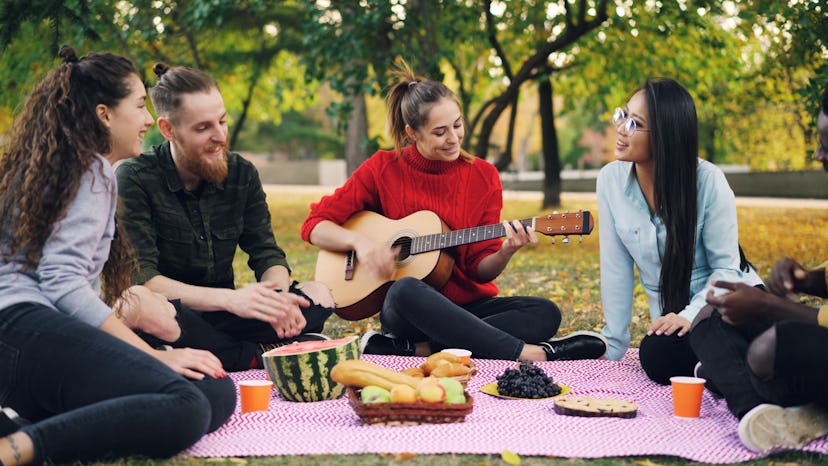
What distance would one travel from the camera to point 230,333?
477 centimetres

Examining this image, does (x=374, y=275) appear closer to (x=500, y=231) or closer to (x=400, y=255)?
(x=400, y=255)

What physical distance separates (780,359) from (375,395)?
1465 millimetres

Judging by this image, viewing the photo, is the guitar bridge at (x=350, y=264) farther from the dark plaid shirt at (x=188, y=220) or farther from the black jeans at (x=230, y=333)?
the dark plaid shirt at (x=188, y=220)

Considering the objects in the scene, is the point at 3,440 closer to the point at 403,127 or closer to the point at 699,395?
the point at 699,395

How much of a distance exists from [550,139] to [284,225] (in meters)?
5.50

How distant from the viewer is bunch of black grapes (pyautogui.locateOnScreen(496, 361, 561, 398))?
4012 millimetres

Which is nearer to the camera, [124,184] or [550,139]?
[124,184]

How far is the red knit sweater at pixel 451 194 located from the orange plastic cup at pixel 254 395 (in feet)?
5.27

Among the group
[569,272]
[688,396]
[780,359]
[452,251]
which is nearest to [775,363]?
[780,359]

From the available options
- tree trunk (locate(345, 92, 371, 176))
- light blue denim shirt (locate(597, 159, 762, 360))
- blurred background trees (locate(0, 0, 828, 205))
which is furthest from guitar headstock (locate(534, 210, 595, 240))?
tree trunk (locate(345, 92, 371, 176))

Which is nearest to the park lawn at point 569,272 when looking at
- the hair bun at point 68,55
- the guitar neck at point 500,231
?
the guitar neck at point 500,231

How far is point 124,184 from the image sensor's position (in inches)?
179

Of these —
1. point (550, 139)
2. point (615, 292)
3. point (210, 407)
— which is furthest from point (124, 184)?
point (550, 139)

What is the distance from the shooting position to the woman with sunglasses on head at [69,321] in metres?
3.01
